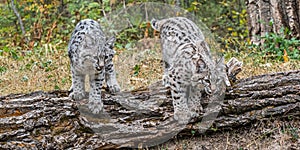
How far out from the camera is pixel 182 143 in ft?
15.0

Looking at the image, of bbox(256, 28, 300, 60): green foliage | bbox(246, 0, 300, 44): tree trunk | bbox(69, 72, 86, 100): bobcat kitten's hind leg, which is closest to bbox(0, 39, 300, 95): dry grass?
bbox(256, 28, 300, 60): green foliage

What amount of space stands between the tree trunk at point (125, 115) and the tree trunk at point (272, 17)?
3.68 metres

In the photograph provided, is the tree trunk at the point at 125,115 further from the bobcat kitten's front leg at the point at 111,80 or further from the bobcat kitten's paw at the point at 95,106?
the bobcat kitten's front leg at the point at 111,80

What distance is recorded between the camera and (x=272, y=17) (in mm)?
8352

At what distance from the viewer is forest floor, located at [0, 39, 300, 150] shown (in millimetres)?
4504

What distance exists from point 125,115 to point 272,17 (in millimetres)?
5193

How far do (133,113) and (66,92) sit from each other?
890 mm

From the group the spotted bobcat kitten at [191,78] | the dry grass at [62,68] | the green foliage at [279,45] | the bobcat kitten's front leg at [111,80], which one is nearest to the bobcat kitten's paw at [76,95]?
the bobcat kitten's front leg at [111,80]

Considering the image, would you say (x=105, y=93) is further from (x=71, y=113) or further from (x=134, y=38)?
(x=134, y=38)

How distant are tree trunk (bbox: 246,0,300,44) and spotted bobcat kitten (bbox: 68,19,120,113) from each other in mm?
4846

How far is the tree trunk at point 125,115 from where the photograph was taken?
13.7 feet

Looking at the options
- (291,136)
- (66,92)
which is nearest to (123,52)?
(66,92)

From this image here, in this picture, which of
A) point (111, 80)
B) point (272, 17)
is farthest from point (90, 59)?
point (272, 17)

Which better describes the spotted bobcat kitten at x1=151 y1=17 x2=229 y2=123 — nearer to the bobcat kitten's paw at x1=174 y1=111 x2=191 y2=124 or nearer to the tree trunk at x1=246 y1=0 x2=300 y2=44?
the bobcat kitten's paw at x1=174 y1=111 x2=191 y2=124
